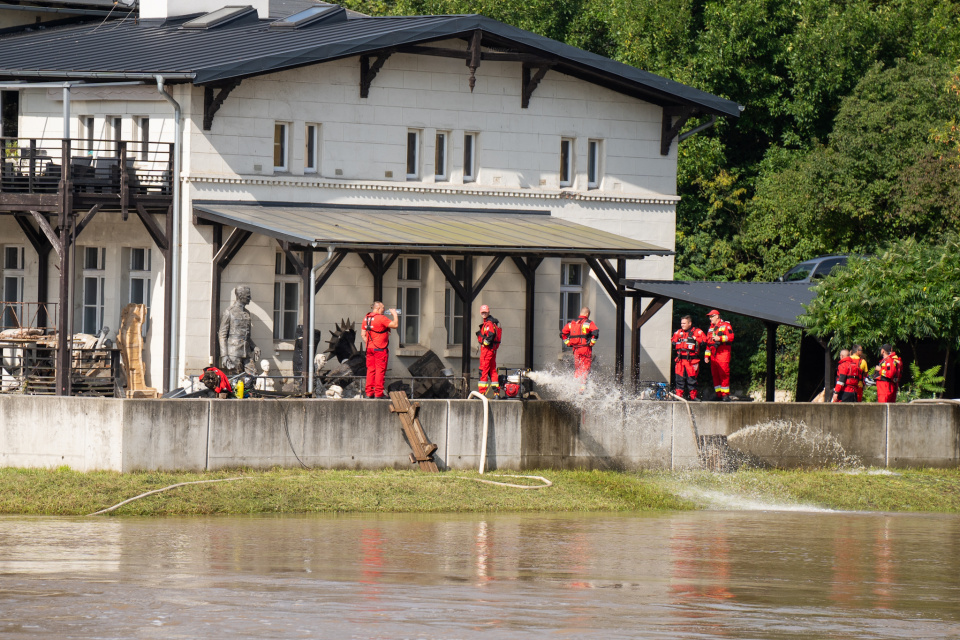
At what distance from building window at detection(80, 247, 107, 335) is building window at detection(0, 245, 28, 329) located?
1.50m

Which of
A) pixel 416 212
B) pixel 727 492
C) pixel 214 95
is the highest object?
pixel 214 95

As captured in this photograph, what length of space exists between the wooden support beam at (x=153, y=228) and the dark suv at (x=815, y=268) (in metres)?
14.4

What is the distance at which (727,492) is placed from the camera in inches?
892

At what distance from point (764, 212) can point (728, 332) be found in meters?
13.0

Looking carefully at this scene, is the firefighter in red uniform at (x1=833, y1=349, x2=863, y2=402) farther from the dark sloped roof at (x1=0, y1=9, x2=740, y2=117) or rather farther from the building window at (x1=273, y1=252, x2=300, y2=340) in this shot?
the building window at (x1=273, y1=252, x2=300, y2=340)

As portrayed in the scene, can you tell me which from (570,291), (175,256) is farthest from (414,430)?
(570,291)

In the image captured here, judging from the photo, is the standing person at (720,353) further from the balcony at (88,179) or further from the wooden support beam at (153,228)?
the balcony at (88,179)

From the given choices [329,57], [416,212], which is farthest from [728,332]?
[329,57]

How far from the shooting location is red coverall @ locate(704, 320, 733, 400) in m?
28.6

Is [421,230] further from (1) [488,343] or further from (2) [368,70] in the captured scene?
(2) [368,70]

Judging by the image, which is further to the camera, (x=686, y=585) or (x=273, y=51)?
(x=273, y=51)

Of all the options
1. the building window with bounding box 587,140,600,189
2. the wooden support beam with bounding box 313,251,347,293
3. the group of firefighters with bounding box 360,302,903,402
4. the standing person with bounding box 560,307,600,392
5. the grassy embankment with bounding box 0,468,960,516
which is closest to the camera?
the grassy embankment with bounding box 0,468,960,516

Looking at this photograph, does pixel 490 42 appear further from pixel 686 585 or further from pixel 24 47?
pixel 686 585

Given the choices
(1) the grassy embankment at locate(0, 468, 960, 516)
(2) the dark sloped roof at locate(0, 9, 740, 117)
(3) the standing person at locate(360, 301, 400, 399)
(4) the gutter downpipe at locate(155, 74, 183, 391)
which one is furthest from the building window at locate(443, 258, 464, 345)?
(1) the grassy embankment at locate(0, 468, 960, 516)
